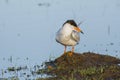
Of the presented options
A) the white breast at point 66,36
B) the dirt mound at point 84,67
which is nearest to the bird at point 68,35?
the white breast at point 66,36

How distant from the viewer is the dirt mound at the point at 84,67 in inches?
348

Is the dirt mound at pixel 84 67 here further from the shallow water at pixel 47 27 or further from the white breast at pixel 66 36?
the shallow water at pixel 47 27

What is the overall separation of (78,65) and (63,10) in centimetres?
768

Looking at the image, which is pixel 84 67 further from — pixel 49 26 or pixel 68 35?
pixel 49 26

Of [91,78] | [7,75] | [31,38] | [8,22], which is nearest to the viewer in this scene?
[91,78]

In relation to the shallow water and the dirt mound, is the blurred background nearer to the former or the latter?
the shallow water

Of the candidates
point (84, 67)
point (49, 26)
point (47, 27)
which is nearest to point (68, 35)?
point (84, 67)

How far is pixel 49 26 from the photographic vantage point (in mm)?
14703

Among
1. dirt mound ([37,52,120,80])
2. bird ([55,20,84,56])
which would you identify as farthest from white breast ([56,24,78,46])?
dirt mound ([37,52,120,80])

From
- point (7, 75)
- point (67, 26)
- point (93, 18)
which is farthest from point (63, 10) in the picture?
point (7, 75)

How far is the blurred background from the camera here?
11651 millimetres

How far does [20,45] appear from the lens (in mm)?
12234

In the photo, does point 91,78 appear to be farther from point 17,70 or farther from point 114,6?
point 114,6

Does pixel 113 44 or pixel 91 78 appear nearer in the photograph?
pixel 91 78
